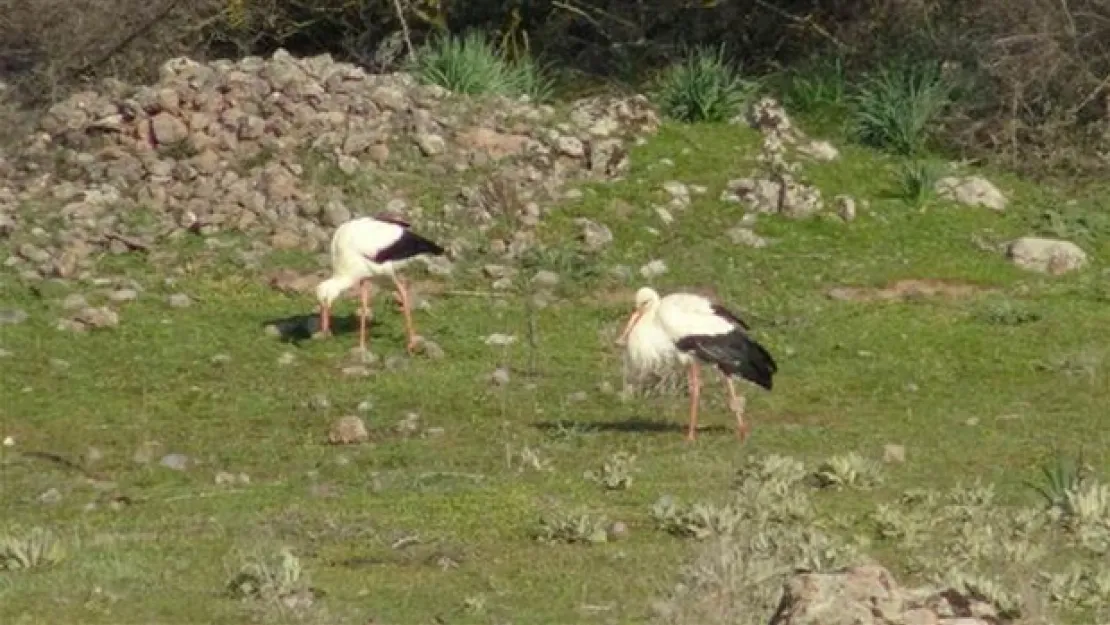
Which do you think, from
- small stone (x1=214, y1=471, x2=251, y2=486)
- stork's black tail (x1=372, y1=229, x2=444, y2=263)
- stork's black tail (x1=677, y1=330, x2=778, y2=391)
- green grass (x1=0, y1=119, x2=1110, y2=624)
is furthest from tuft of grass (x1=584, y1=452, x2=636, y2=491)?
stork's black tail (x1=372, y1=229, x2=444, y2=263)

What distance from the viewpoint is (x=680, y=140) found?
857 inches

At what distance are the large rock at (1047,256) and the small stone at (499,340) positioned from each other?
14.2 ft

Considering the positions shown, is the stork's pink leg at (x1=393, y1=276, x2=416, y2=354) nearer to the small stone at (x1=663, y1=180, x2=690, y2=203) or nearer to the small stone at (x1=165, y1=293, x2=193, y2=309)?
the small stone at (x1=165, y1=293, x2=193, y2=309)

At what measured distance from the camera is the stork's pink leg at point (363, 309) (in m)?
17.4

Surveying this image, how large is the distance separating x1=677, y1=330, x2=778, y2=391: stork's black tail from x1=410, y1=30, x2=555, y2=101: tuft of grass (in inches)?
297

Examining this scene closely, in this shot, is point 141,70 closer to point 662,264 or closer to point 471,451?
point 662,264

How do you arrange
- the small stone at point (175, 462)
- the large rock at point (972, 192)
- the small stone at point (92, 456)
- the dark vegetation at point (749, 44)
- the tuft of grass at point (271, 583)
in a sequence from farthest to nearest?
1. the dark vegetation at point (749, 44)
2. the large rock at point (972, 192)
3. the small stone at point (92, 456)
4. the small stone at point (175, 462)
5. the tuft of grass at point (271, 583)

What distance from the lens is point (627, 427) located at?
15.5 m

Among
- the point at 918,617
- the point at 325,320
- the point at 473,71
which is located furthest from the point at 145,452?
the point at 473,71

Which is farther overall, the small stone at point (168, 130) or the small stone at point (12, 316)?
the small stone at point (168, 130)

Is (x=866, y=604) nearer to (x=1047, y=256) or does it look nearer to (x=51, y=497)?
(x=51, y=497)

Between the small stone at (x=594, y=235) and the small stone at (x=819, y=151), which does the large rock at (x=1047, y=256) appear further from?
the small stone at (x=594, y=235)

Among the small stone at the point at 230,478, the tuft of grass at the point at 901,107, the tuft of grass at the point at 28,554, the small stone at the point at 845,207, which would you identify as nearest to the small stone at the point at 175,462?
the small stone at the point at 230,478

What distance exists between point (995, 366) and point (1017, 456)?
2695 mm
